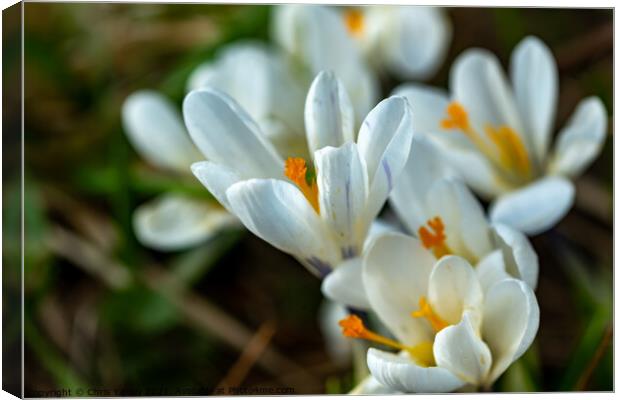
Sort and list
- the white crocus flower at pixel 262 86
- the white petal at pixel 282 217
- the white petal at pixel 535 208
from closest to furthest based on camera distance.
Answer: the white petal at pixel 282 217
the white petal at pixel 535 208
the white crocus flower at pixel 262 86

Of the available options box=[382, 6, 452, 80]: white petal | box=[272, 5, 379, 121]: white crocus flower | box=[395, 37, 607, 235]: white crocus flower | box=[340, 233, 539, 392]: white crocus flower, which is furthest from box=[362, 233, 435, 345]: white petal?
box=[382, 6, 452, 80]: white petal

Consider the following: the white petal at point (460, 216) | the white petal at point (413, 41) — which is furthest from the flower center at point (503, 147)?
the white petal at point (413, 41)

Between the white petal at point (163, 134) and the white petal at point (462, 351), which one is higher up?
the white petal at point (163, 134)

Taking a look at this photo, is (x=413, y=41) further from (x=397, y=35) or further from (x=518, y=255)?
(x=518, y=255)

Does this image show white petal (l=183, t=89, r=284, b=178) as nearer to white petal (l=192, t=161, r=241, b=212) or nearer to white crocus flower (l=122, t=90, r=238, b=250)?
white petal (l=192, t=161, r=241, b=212)

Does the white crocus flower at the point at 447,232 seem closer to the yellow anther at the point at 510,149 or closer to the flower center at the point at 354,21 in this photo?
the yellow anther at the point at 510,149

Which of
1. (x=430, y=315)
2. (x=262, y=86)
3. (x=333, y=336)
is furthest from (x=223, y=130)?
(x=333, y=336)
